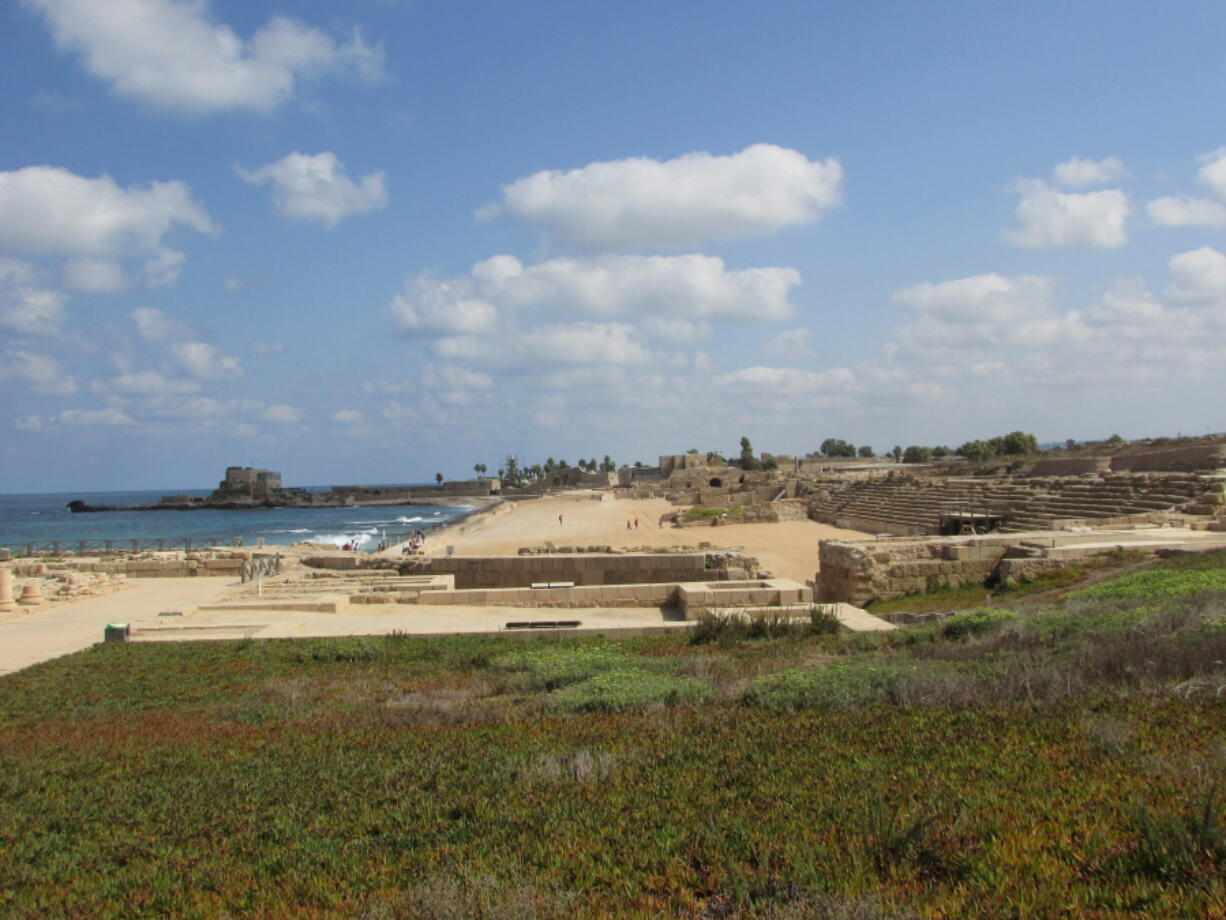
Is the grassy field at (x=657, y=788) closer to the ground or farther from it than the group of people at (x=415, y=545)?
farther from it

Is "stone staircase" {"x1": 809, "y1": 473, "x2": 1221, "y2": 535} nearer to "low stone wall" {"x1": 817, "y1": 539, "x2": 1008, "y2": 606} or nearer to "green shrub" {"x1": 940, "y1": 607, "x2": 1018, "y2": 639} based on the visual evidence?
"low stone wall" {"x1": 817, "y1": 539, "x2": 1008, "y2": 606}

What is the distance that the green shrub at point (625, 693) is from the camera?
23.0 feet

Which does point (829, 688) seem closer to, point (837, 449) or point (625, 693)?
point (625, 693)

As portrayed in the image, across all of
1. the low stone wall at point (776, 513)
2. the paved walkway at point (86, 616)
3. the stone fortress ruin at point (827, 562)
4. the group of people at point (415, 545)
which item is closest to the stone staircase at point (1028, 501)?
the stone fortress ruin at point (827, 562)

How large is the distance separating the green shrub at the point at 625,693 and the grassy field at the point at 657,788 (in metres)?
0.04

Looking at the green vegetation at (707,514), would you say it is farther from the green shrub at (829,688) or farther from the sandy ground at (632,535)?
the green shrub at (829,688)

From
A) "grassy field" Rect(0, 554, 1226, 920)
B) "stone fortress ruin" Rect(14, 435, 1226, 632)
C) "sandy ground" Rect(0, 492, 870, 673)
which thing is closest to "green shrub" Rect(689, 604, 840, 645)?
"sandy ground" Rect(0, 492, 870, 673)

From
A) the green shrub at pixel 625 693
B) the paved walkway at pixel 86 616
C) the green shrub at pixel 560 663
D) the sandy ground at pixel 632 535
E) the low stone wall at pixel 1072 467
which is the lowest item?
the sandy ground at pixel 632 535

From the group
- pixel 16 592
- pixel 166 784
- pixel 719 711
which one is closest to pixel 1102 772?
pixel 719 711

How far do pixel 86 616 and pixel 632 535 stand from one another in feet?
95.5

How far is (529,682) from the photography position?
8297 mm

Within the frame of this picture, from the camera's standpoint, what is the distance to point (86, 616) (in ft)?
51.5

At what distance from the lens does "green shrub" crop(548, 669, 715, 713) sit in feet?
23.0

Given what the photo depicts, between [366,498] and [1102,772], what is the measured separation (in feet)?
458
